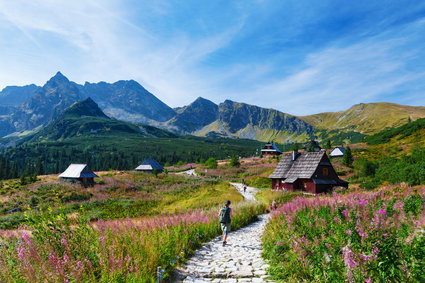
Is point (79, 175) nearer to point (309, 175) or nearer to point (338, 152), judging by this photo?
point (309, 175)

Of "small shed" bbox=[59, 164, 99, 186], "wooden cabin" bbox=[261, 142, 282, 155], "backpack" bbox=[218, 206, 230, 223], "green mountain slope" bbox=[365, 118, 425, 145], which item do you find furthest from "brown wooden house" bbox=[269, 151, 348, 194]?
"wooden cabin" bbox=[261, 142, 282, 155]

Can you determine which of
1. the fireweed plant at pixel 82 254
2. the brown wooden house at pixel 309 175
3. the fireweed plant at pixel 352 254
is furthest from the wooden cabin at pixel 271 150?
the fireweed plant at pixel 82 254

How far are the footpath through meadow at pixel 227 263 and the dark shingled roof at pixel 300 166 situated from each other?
2775 centimetres

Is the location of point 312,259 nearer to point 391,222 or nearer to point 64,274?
point 391,222

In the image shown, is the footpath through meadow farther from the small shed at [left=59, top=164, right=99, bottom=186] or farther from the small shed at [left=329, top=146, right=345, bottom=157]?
the small shed at [left=329, top=146, right=345, bottom=157]

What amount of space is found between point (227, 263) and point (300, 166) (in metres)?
33.1

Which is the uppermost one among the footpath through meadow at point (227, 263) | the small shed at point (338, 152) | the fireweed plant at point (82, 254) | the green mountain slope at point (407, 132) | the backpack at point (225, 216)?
the green mountain slope at point (407, 132)

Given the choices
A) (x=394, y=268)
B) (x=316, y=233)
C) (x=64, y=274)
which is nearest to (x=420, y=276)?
(x=394, y=268)

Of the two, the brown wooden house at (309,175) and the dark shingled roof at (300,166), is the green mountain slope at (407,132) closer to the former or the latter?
the brown wooden house at (309,175)

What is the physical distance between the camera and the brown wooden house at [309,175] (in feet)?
118

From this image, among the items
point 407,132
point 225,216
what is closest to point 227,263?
point 225,216

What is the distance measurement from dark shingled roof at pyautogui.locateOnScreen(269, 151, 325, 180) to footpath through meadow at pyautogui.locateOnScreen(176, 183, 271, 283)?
27.7 meters

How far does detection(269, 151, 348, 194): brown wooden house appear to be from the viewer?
35.9m

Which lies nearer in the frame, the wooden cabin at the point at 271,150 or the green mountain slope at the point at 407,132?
the green mountain slope at the point at 407,132
